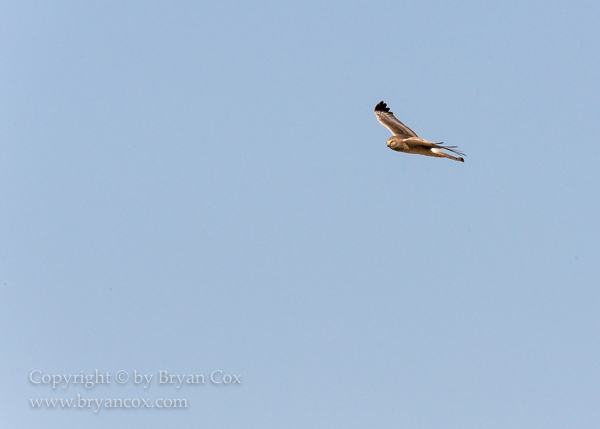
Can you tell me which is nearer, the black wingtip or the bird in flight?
the bird in flight

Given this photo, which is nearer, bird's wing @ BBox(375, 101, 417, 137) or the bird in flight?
the bird in flight

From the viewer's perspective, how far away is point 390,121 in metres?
49.0

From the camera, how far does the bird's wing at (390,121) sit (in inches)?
1831

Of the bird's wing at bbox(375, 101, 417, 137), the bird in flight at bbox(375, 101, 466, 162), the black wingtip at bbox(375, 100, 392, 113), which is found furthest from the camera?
the black wingtip at bbox(375, 100, 392, 113)

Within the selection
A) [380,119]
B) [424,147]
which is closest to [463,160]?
[424,147]

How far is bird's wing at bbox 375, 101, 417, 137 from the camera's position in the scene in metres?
46.5

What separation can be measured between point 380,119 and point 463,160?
12.8 metres

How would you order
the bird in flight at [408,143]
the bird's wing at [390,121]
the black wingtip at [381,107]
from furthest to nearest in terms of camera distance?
the black wingtip at [381,107], the bird's wing at [390,121], the bird in flight at [408,143]

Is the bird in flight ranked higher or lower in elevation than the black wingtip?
lower

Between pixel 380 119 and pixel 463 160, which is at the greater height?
pixel 380 119

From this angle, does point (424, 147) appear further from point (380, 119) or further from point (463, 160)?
point (380, 119)

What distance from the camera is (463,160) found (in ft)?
123

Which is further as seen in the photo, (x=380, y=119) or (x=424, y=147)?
(x=380, y=119)

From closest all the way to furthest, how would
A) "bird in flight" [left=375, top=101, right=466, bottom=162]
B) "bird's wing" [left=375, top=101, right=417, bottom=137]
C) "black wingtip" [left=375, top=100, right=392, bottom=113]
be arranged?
"bird in flight" [left=375, top=101, right=466, bottom=162], "bird's wing" [left=375, top=101, right=417, bottom=137], "black wingtip" [left=375, top=100, right=392, bottom=113]
